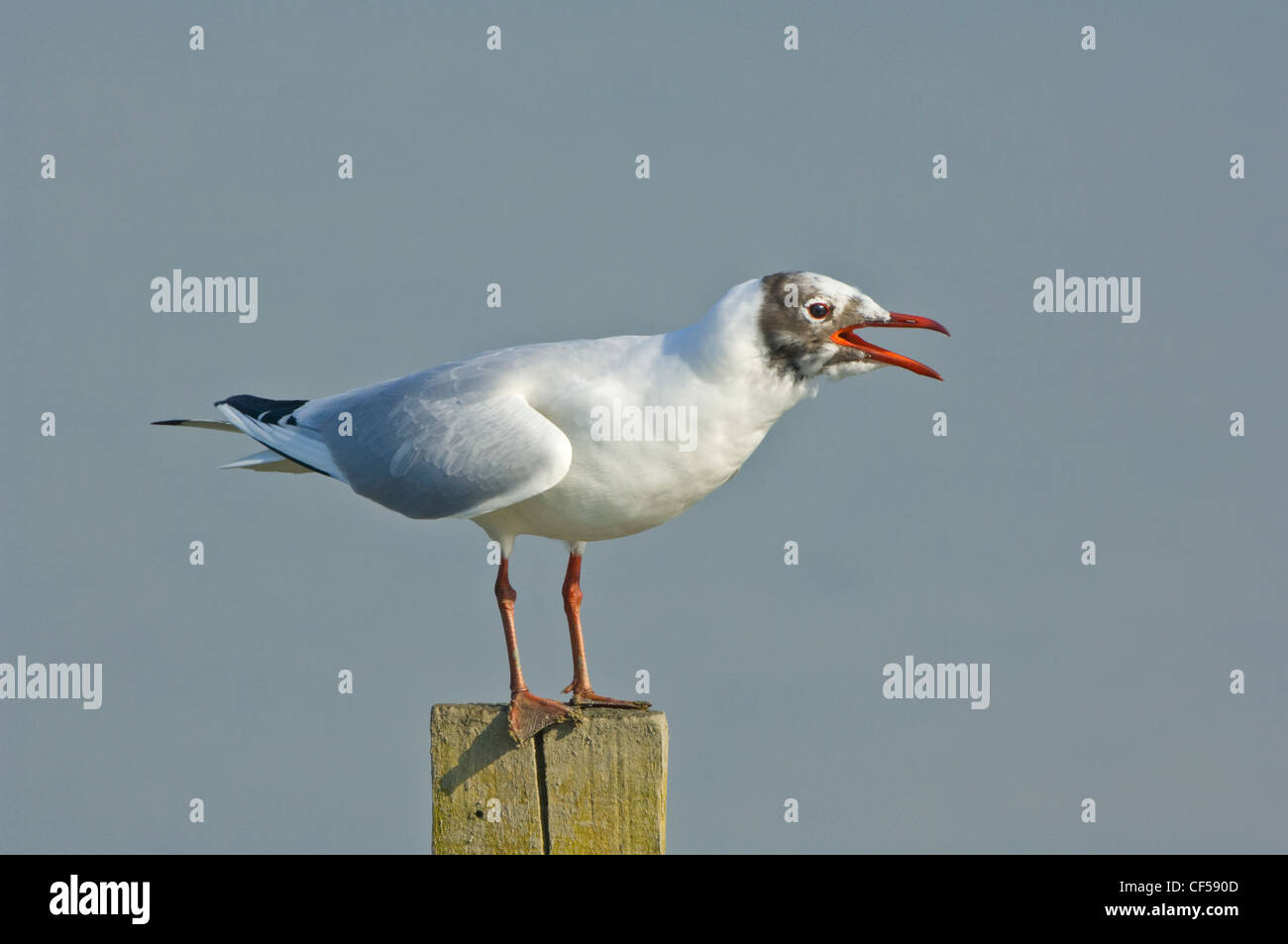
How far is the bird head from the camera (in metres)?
9.60

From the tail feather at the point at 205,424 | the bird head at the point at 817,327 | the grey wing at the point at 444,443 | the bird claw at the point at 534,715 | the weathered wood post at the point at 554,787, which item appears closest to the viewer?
the weathered wood post at the point at 554,787

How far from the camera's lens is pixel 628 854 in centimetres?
865

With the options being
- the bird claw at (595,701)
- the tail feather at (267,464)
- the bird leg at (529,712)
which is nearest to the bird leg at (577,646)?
Answer: the bird claw at (595,701)

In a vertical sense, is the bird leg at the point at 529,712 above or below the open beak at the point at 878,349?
below

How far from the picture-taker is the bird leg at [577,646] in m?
10.2


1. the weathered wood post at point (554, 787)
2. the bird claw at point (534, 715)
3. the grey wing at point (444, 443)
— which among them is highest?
the grey wing at point (444, 443)

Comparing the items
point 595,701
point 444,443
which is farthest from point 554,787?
point 444,443

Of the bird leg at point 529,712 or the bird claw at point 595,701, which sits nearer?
the bird leg at point 529,712

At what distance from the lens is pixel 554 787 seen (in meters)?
8.76

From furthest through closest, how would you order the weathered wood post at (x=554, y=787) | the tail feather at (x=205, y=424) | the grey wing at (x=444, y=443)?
1. the tail feather at (x=205, y=424)
2. the grey wing at (x=444, y=443)
3. the weathered wood post at (x=554, y=787)

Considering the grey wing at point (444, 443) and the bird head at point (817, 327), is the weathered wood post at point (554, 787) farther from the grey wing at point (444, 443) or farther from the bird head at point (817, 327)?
the bird head at point (817, 327)

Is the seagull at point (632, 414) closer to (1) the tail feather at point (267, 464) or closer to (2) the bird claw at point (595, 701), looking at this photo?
(2) the bird claw at point (595, 701)

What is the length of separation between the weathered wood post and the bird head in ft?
7.51

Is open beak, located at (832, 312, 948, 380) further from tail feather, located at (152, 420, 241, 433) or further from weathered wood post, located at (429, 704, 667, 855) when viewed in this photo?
tail feather, located at (152, 420, 241, 433)
